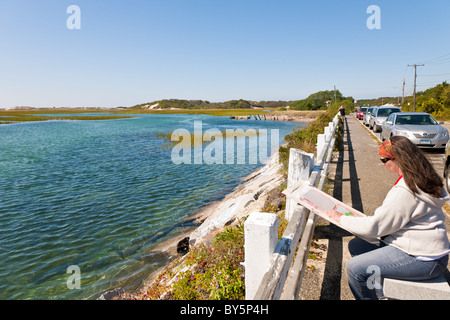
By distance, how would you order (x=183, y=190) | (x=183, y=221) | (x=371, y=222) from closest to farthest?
(x=371, y=222) < (x=183, y=221) < (x=183, y=190)

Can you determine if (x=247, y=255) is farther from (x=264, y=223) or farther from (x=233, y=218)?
(x=233, y=218)

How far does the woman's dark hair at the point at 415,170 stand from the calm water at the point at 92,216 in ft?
20.6

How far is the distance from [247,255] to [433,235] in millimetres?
1626

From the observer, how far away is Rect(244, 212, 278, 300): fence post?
7.11ft

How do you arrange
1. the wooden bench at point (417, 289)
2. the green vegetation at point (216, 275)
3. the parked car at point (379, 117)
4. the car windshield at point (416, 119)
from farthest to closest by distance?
the parked car at point (379, 117) → the car windshield at point (416, 119) → the green vegetation at point (216, 275) → the wooden bench at point (417, 289)

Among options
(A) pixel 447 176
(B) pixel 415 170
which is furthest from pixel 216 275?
(A) pixel 447 176

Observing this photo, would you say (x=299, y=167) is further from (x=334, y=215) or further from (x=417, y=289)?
(x=417, y=289)

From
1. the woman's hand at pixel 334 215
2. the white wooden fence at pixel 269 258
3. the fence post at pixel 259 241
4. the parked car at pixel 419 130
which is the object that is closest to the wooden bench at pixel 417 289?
the woman's hand at pixel 334 215

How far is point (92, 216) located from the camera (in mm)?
9977

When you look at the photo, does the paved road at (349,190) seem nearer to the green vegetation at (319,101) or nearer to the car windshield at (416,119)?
the car windshield at (416,119)

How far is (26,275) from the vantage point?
6.88 metres

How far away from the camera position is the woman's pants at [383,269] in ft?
7.65

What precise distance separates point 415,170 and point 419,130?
11.2m
